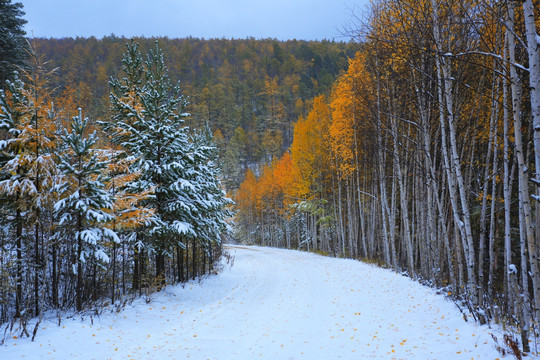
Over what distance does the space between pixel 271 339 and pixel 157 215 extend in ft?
18.6

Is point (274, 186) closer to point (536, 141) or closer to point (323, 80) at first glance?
point (536, 141)

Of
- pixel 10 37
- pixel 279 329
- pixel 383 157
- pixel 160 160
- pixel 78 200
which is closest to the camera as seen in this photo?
pixel 279 329

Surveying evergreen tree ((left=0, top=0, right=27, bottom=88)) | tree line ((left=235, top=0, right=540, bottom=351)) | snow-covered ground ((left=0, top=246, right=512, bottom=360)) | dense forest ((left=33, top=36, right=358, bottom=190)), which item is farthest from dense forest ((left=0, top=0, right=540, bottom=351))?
evergreen tree ((left=0, top=0, right=27, bottom=88))

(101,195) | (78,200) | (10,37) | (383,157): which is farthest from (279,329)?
(10,37)

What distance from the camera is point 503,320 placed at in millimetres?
5285

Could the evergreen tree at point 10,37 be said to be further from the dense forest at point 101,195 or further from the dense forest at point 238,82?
the dense forest at point 238,82

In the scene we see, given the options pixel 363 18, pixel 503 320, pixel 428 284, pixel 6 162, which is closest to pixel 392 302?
pixel 428 284

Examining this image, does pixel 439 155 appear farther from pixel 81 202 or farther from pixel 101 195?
pixel 81 202

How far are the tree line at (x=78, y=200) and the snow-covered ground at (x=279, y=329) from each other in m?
0.83

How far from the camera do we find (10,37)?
18297 mm

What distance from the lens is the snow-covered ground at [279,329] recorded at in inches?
207

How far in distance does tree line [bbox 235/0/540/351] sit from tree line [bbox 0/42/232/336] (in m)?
6.73

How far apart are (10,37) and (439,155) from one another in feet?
78.1

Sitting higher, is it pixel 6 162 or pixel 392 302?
pixel 6 162
